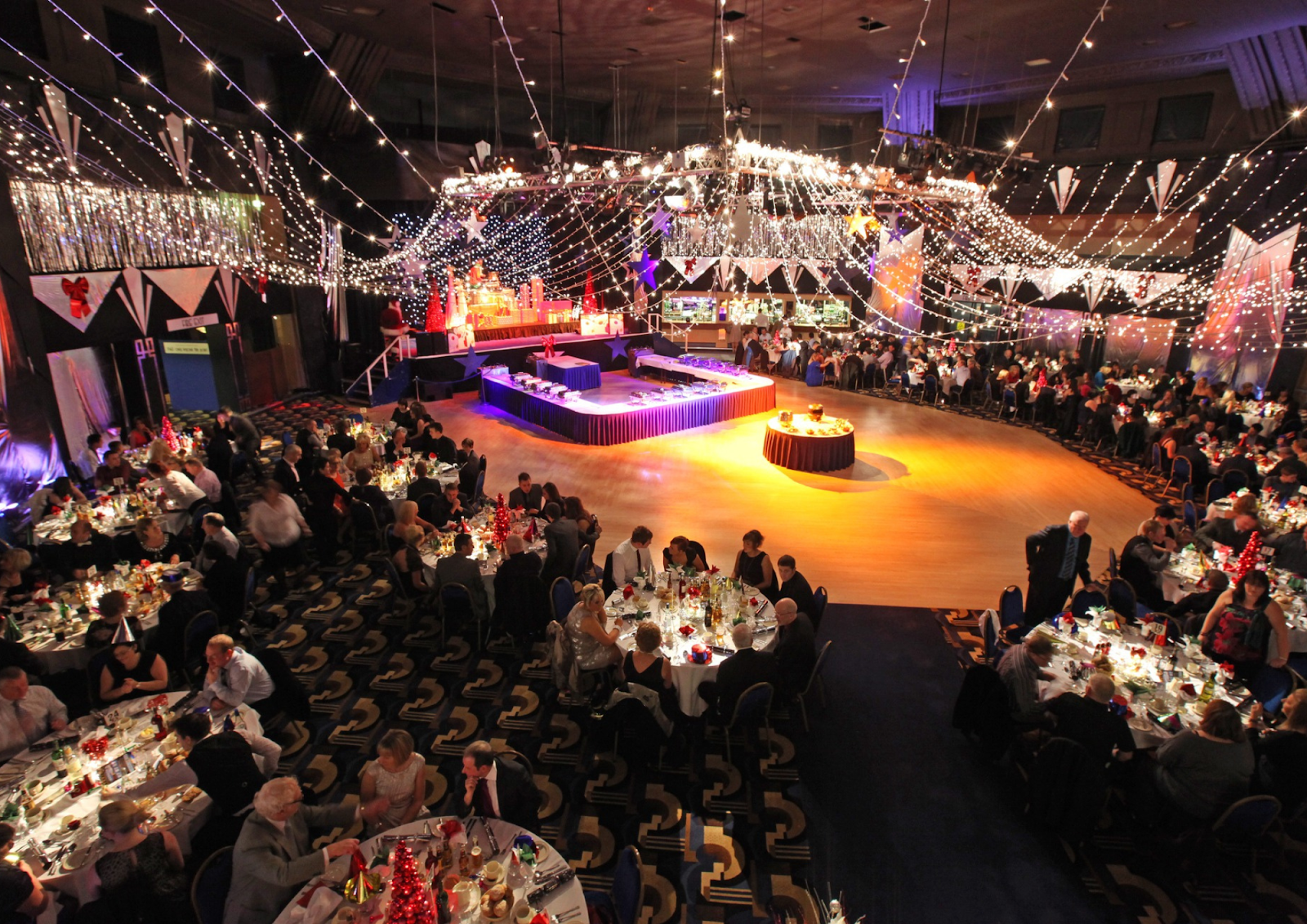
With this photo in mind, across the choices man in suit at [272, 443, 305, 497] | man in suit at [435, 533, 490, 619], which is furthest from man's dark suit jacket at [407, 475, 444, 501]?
man in suit at [435, 533, 490, 619]

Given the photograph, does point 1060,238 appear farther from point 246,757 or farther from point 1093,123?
point 246,757

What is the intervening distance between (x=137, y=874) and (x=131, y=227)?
9.97 m

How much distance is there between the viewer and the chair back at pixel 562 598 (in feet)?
17.4

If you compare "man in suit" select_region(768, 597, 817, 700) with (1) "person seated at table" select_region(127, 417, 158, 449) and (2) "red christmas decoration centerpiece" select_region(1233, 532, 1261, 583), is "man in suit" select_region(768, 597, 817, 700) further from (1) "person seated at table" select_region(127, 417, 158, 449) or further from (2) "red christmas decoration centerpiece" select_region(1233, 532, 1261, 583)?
(1) "person seated at table" select_region(127, 417, 158, 449)

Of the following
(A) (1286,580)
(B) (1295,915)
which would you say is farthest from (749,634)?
(A) (1286,580)

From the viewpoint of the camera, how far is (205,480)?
7156mm

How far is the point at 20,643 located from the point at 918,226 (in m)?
17.9

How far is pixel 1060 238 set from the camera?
1538 cm

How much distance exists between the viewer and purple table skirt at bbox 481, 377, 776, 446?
37.7 feet

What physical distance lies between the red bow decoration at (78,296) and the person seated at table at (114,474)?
2.46 metres

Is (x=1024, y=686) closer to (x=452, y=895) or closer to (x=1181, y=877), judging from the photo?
(x=1181, y=877)

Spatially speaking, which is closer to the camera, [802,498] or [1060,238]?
[802,498]

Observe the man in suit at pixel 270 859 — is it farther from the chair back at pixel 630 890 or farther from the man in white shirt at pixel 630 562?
the man in white shirt at pixel 630 562

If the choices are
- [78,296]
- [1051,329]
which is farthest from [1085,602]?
[1051,329]
